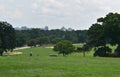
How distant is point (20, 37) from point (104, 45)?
8374cm

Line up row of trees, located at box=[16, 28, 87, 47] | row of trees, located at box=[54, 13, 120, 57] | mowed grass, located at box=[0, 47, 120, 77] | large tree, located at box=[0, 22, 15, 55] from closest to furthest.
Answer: mowed grass, located at box=[0, 47, 120, 77] < row of trees, located at box=[54, 13, 120, 57] < large tree, located at box=[0, 22, 15, 55] < row of trees, located at box=[16, 28, 87, 47]

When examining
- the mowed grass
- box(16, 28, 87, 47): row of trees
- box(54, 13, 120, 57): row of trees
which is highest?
box(16, 28, 87, 47): row of trees

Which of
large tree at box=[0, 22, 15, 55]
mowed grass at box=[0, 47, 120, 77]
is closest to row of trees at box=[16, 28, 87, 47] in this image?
large tree at box=[0, 22, 15, 55]

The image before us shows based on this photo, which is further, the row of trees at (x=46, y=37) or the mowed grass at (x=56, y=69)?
the row of trees at (x=46, y=37)

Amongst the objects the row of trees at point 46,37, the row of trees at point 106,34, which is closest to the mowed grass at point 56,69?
the row of trees at point 106,34

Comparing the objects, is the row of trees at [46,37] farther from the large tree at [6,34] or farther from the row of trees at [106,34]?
the row of trees at [106,34]

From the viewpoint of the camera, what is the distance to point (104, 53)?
217 feet

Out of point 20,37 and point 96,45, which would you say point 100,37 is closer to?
point 96,45

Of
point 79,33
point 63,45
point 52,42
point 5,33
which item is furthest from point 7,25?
point 79,33

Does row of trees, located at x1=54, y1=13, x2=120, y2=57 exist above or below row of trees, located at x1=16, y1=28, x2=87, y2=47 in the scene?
below

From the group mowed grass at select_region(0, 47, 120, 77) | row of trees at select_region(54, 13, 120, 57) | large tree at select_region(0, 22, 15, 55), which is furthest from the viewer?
large tree at select_region(0, 22, 15, 55)

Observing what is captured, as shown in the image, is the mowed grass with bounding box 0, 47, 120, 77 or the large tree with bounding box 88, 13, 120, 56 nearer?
the mowed grass with bounding box 0, 47, 120, 77

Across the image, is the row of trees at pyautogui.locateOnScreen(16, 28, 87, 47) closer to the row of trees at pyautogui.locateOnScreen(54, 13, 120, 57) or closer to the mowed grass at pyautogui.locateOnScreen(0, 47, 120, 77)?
the row of trees at pyautogui.locateOnScreen(54, 13, 120, 57)

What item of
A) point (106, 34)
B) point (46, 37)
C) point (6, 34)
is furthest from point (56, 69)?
point (46, 37)
